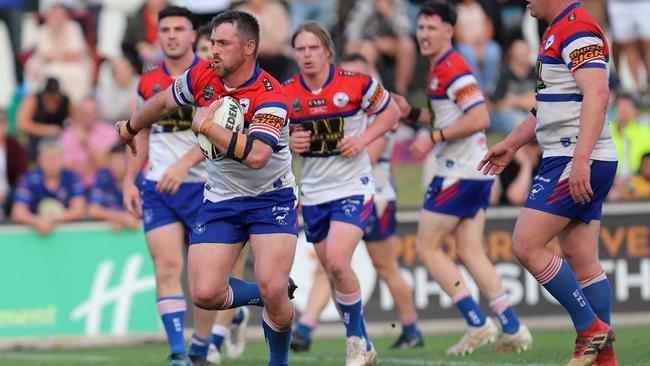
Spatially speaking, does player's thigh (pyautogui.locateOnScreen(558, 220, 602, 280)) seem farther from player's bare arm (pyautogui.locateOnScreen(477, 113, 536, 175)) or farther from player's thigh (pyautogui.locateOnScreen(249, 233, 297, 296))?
player's thigh (pyautogui.locateOnScreen(249, 233, 297, 296))

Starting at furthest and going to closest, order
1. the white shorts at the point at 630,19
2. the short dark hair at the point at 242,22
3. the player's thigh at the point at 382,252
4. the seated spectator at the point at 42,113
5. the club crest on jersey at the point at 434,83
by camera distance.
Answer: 1. the white shorts at the point at 630,19
2. the seated spectator at the point at 42,113
3. the player's thigh at the point at 382,252
4. the club crest on jersey at the point at 434,83
5. the short dark hair at the point at 242,22

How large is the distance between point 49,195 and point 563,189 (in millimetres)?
8648

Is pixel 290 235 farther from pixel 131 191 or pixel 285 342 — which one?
pixel 131 191

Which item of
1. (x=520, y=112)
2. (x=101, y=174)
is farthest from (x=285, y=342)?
(x=520, y=112)

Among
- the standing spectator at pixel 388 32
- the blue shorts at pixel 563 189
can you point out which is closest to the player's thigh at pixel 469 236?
the blue shorts at pixel 563 189

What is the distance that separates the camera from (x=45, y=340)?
1406cm

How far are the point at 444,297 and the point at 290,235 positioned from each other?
6.36 metres

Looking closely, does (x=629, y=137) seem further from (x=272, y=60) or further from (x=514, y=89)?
(x=272, y=60)

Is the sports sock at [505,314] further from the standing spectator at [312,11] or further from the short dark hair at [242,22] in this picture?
the standing spectator at [312,11]

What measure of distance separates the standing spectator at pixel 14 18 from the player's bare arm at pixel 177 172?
1062 centimetres

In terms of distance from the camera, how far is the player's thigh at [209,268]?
26.8 feet

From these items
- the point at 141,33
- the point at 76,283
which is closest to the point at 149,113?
the point at 76,283

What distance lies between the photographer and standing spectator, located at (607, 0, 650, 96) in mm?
18703

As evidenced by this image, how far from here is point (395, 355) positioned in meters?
11.0
